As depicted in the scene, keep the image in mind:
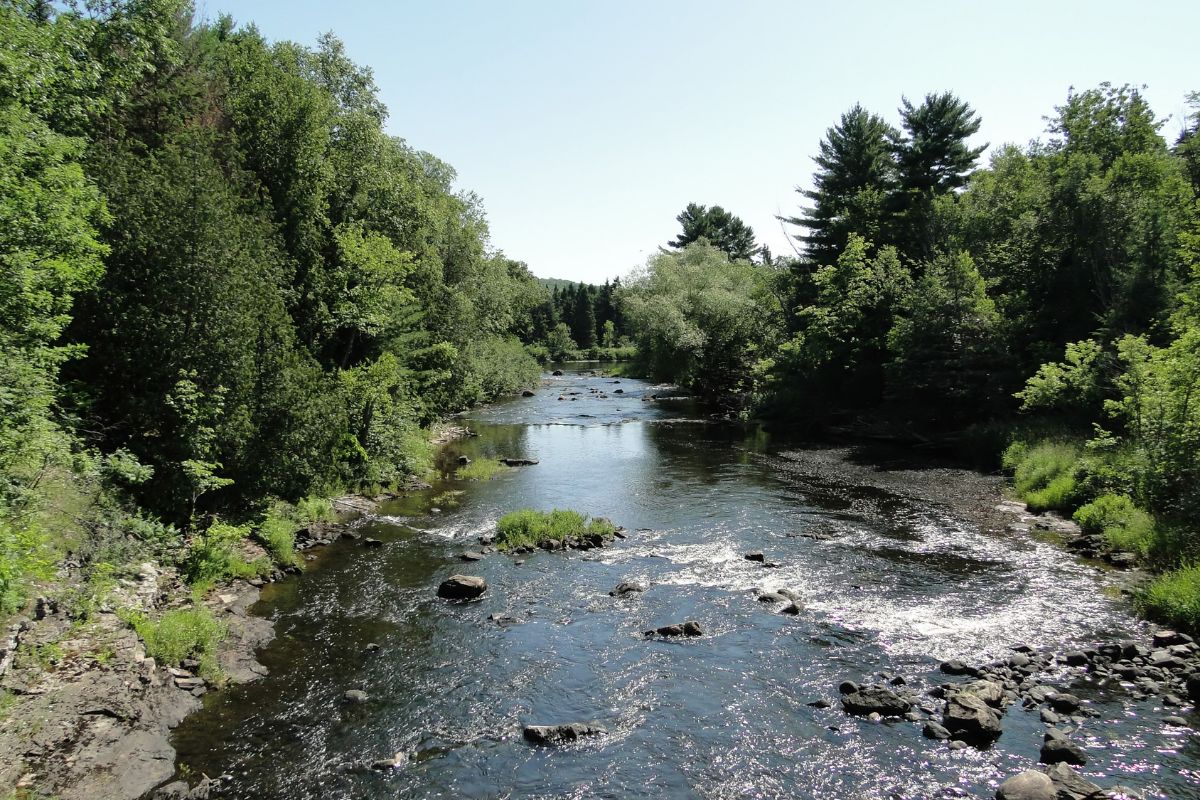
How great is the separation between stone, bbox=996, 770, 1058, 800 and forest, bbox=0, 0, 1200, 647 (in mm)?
8356

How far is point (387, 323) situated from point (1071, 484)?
29.2 meters

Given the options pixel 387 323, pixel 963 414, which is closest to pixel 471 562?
pixel 387 323

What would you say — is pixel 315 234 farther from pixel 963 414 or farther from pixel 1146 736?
pixel 963 414

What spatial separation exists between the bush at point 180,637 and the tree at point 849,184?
5228 cm

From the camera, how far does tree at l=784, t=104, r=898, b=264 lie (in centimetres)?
5444

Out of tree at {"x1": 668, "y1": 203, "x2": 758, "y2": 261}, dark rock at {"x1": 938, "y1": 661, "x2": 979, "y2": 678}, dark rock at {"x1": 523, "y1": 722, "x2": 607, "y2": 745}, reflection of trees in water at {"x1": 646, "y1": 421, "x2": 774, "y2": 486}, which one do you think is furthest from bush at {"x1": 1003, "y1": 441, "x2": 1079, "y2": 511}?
tree at {"x1": 668, "y1": 203, "x2": 758, "y2": 261}

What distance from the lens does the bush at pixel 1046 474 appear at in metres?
24.5

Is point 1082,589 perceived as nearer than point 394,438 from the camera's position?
Yes

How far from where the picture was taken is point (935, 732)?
11.2m

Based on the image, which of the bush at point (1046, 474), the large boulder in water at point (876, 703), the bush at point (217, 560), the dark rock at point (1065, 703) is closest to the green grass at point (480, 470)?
the bush at point (217, 560)

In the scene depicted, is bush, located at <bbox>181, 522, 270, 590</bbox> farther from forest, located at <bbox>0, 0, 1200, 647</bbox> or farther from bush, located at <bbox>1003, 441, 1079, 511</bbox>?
bush, located at <bbox>1003, 441, 1079, 511</bbox>

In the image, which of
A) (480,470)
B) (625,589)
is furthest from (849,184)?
(625,589)

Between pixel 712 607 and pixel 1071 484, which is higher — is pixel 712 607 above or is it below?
below

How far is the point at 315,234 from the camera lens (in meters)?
28.1
